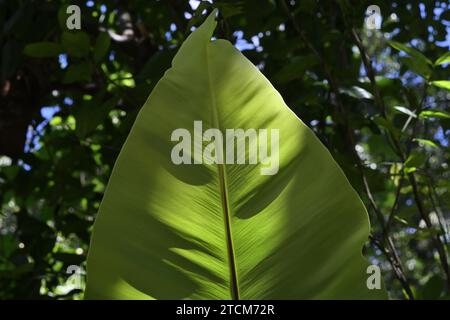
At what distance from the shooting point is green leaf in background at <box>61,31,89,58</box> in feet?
5.11

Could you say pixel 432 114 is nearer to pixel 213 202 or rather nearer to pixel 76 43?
pixel 76 43

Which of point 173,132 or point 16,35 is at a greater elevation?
point 16,35

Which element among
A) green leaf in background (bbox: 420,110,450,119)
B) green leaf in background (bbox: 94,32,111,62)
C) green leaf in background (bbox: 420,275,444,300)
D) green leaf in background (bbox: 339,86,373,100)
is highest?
green leaf in background (bbox: 94,32,111,62)

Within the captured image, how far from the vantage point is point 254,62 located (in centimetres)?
174

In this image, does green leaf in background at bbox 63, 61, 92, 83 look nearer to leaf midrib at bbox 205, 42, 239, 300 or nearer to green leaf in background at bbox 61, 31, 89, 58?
green leaf in background at bbox 61, 31, 89, 58

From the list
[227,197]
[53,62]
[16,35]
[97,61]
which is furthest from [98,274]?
[53,62]

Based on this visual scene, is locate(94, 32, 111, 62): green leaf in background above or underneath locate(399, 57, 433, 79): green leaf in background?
above

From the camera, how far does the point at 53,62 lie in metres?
2.29

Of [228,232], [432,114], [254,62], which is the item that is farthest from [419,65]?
[228,232]

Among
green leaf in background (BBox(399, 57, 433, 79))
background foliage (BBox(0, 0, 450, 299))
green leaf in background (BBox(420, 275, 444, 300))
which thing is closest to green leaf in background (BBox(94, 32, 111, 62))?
background foliage (BBox(0, 0, 450, 299))

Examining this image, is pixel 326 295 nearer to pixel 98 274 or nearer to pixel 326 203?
pixel 326 203

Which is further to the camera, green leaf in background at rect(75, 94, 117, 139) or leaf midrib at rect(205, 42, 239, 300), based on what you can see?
green leaf in background at rect(75, 94, 117, 139)

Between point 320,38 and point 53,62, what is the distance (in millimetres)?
1027

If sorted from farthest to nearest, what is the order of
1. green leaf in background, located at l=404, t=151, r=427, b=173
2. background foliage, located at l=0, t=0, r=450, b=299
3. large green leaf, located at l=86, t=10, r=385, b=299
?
background foliage, located at l=0, t=0, r=450, b=299 → green leaf in background, located at l=404, t=151, r=427, b=173 → large green leaf, located at l=86, t=10, r=385, b=299
